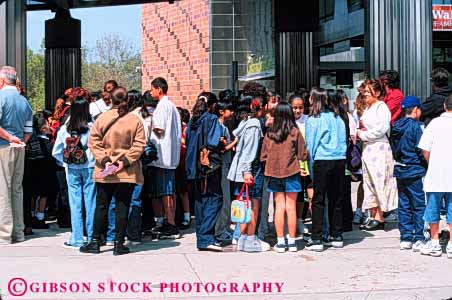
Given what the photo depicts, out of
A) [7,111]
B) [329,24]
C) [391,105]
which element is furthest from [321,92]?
[329,24]

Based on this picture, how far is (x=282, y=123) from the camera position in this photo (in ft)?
29.8

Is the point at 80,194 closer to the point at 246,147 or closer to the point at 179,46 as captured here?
the point at 246,147

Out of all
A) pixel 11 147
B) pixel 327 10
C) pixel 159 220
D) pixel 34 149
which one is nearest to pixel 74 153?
pixel 11 147

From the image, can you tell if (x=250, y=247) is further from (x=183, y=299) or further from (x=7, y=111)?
(x=7, y=111)

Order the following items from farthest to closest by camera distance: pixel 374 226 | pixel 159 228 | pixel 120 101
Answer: pixel 374 226, pixel 159 228, pixel 120 101

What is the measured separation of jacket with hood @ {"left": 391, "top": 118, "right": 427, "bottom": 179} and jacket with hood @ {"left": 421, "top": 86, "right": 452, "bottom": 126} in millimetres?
765

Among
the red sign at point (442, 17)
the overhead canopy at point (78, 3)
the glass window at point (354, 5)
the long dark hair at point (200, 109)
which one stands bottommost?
the long dark hair at point (200, 109)

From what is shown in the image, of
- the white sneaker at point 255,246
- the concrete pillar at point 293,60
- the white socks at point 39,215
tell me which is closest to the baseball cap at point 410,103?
the white sneaker at point 255,246

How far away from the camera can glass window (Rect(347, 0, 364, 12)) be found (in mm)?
21105

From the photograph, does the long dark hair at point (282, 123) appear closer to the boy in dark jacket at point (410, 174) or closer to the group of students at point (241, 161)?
the group of students at point (241, 161)

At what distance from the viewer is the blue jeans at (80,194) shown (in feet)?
31.0

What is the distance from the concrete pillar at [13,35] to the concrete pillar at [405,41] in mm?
5595

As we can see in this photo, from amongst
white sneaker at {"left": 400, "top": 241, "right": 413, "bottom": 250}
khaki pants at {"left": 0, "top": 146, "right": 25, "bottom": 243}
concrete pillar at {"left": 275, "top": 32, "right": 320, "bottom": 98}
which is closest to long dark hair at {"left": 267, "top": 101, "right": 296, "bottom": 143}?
white sneaker at {"left": 400, "top": 241, "right": 413, "bottom": 250}

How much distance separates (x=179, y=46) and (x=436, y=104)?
2613 cm
